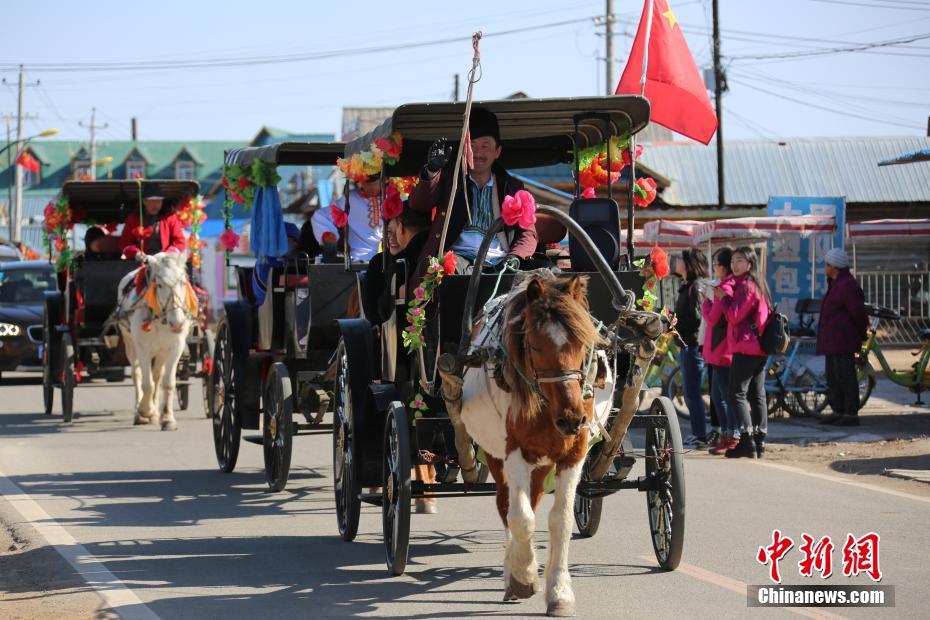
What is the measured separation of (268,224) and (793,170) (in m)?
37.9

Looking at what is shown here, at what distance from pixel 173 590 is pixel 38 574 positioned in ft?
3.50

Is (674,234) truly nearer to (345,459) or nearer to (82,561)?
(345,459)

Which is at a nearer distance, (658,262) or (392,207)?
(658,262)

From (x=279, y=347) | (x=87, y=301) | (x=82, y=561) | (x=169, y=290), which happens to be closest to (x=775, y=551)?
(x=82, y=561)

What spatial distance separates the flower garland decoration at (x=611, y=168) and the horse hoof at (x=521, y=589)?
3249 millimetres

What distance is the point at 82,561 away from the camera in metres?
8.25

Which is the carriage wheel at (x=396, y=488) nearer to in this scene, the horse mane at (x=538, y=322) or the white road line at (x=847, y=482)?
the horse mane at (x=538, y=322)

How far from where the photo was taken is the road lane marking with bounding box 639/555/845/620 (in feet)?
21.6

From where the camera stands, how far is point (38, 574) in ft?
26.0

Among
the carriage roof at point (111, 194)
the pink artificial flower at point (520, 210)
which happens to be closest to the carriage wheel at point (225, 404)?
the carriage roof at point (111, 194)

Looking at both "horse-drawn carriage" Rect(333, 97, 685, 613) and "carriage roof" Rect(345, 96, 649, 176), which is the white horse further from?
"horse-drawn carriage" Rect(333, 97, 685, 613)

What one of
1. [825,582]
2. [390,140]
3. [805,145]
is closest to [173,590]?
[390,140]

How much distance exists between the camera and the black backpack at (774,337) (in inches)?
507

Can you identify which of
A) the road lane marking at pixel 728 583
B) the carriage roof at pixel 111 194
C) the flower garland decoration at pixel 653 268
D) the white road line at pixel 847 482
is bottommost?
the road lane marking at pixel 728 583
